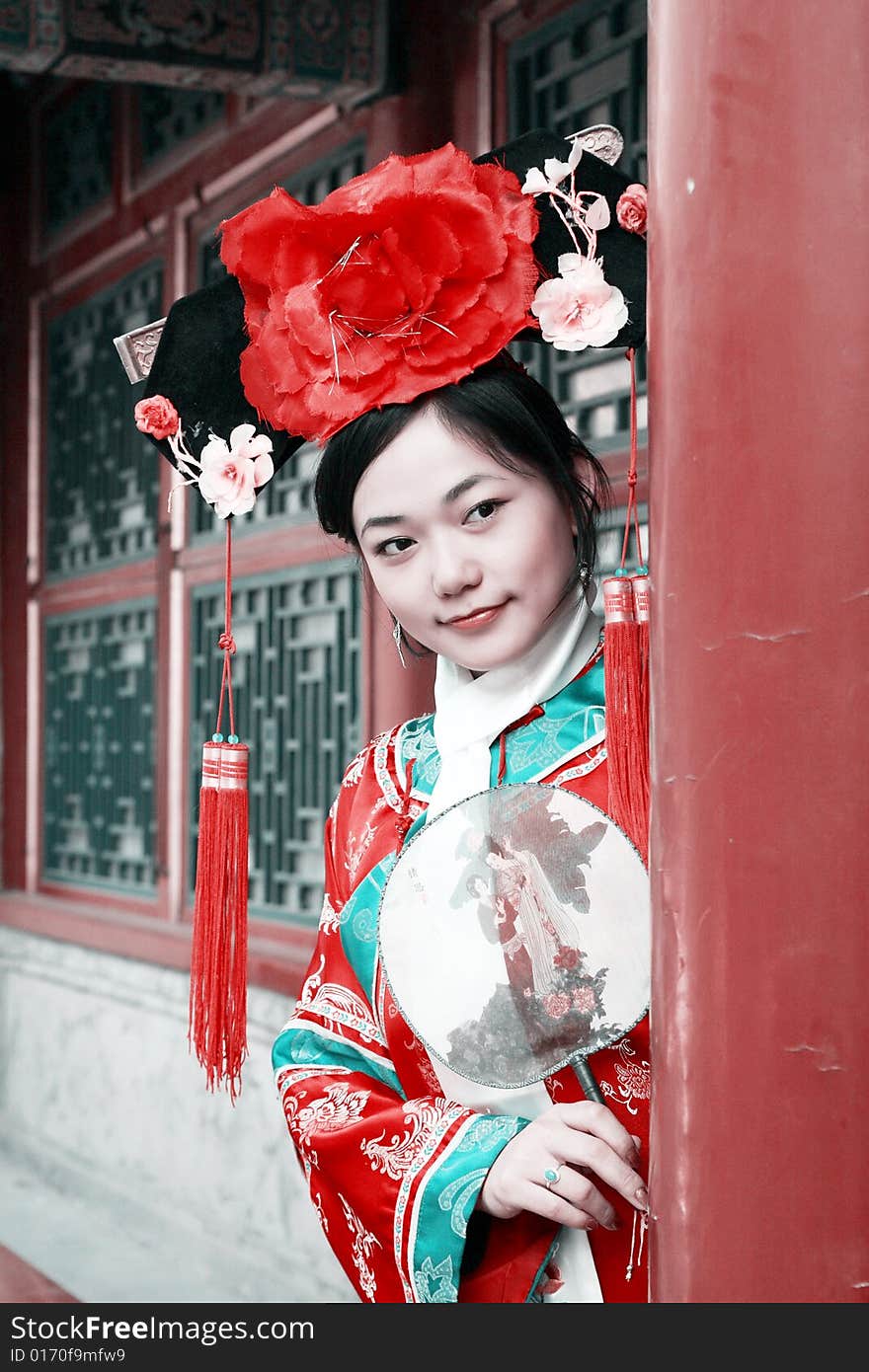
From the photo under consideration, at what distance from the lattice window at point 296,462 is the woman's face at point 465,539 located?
156cm

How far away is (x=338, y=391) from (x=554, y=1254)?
2.17 feet

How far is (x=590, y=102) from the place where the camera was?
2.19 meters

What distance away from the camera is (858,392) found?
2.50ft

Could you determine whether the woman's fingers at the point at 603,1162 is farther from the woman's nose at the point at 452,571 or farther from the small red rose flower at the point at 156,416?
the small red rose flower at the point at 156,416

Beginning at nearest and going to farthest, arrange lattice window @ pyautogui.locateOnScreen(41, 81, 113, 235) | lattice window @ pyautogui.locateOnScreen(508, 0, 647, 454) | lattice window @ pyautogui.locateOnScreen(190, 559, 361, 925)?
lattice window @ pyautogui.locateOnScreen(508, 0, 647, 454) < lattice window @ pyautogui.locateOnScreen(190, 559, 361, 925) < lattice window @ pyautogui.locateOnScreen(41, 81, 113, 235)

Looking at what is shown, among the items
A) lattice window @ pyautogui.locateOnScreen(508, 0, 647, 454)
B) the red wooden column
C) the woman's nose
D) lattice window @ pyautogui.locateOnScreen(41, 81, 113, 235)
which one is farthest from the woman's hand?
lattice window @ pyautogui.locateOnScreen(41, 81, 113, 235)

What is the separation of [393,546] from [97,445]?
290cm

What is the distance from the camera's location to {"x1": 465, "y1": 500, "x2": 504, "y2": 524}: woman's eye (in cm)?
110

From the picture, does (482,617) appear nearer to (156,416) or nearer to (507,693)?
(507,693)

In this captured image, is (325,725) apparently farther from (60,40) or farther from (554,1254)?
(554,1254)

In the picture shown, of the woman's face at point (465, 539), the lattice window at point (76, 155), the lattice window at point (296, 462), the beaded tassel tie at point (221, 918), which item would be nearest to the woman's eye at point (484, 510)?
the woman's face at point (465, 539)

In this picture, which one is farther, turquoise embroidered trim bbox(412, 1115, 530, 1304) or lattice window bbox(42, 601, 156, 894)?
lattice window bbox(42, 601, 156, 894)

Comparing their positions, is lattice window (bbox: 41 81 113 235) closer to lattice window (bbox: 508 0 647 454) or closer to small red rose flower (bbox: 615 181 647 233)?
lattice window (bbox: 508 0 647 454)

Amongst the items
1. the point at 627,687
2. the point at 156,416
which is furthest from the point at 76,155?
the point at 627,687
